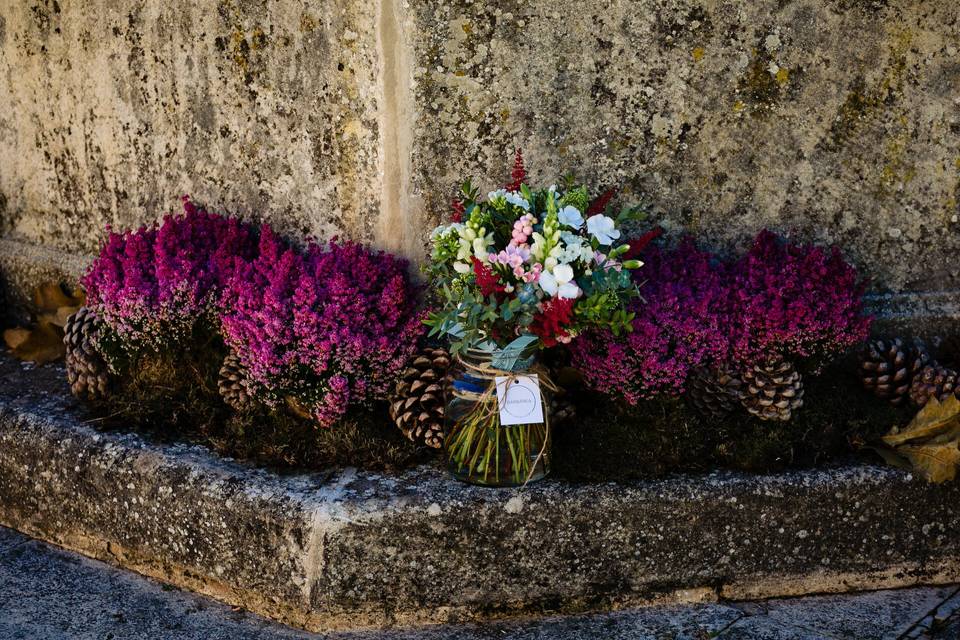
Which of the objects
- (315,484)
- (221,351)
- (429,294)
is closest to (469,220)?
(429,294)

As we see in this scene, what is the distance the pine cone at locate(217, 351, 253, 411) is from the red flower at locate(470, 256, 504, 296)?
3.54 ft

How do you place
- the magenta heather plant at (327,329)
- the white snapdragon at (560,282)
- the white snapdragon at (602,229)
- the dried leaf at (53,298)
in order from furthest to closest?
the dried leaf at (53,298)
the magenta heather plant at (327,329)
the white snapdragon at (602,229)
the white snapdragon at (560,282)

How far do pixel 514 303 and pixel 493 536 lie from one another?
75cm

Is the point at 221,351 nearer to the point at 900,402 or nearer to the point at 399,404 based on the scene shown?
the point at 399,404

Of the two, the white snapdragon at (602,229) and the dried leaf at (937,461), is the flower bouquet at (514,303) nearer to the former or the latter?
the white snapdragon at (602,229)

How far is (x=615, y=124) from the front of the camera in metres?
3.47

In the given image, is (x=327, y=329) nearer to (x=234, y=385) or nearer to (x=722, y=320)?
(x=234, y=385)

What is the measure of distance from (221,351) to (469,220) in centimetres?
140

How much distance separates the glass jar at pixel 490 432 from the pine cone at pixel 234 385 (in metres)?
0.82

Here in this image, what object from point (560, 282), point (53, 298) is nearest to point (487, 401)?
point (560, 282)

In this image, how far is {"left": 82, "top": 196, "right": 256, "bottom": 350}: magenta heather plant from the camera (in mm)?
3549

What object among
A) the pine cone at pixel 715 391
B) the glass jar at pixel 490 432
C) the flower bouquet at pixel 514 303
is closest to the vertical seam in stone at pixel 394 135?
the flower bouquet at pixel 514 303

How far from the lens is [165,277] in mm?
3555

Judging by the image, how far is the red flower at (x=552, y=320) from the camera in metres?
2.80
